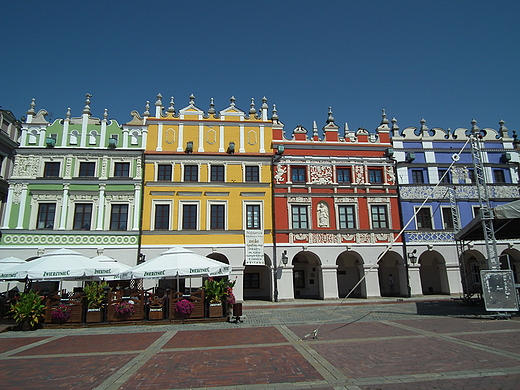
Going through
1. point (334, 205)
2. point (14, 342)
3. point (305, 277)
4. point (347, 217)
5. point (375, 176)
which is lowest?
point (14, 342)

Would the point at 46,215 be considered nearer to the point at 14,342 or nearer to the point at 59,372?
the point at 14,342

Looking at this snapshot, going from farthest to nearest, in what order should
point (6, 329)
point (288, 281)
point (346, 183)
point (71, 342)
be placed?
point (346, 183) → point (288, 281) → point (6, 329) → point (71, 342)

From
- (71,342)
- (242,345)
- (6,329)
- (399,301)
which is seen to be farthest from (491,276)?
(6,329)

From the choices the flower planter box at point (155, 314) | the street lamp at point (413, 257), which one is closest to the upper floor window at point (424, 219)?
the street lamp at point (413, 257)

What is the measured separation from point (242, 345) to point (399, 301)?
15.1m

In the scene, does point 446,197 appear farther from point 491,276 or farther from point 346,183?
point 491,276

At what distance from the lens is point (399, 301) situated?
21953 mm

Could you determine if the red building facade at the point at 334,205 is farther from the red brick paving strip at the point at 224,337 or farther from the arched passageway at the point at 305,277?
the red brick paving strip at the point at 224,337

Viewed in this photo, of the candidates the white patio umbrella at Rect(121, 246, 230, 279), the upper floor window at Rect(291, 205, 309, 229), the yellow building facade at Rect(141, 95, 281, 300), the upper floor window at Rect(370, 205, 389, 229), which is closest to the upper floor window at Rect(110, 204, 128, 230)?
the yellow building facade at Rect(141, 95, 281, 300)

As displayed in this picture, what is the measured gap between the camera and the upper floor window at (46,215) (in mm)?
23016

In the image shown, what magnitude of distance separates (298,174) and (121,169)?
1225 cm

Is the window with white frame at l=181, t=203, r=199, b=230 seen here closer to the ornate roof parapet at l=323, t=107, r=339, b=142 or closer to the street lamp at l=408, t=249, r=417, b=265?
the ornate roof parapet at l=323, t=107, r=339, b=142

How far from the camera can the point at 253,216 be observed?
80.1 feet

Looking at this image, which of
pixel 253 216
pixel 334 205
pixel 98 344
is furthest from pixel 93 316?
pixel 334 205
